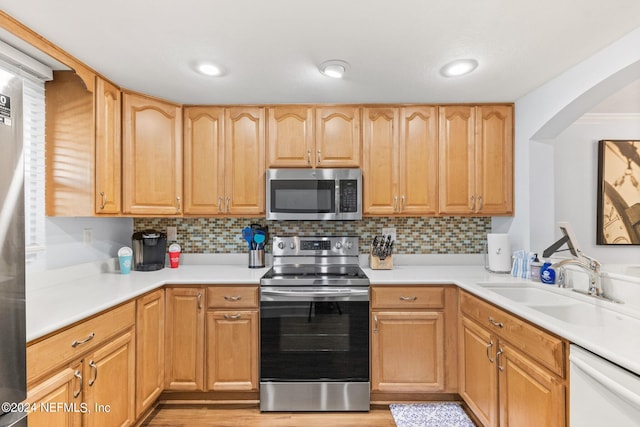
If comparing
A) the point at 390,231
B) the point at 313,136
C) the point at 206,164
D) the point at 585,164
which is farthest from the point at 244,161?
the point at 585,164

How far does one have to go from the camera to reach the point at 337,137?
2588mm

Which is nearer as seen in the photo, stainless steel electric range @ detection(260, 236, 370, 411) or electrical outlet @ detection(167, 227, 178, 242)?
stainless steel electric range @ detection(260, 236, 370, 411)

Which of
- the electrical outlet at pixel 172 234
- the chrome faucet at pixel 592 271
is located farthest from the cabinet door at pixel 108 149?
the chrome faucet at pixel 592 271

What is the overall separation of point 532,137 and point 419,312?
58.0 inches

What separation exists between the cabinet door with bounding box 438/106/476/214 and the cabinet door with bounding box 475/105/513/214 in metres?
0.06

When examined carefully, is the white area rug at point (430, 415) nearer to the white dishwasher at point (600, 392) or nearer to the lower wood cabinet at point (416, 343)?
the lower wood cabinet at point (416, 343)

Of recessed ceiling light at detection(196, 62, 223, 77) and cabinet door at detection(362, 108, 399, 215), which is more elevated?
recessed ceiling light at detection(196, 62, 223, 77)

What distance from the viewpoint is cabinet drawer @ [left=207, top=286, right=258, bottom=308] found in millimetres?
2242

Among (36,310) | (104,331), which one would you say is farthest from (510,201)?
(36,310)

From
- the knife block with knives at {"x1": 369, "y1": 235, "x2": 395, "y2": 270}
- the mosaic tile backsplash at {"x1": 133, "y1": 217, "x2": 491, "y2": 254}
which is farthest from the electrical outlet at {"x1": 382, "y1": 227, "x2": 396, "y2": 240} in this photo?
the knife block with knives at {"x1": 369, "y1": 235, "x2": 395, "y2": 270}

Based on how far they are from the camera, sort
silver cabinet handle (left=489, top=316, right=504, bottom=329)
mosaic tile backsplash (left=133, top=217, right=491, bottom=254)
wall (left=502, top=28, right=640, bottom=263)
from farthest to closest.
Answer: mosaic tile backsplash (left=133, top=217, right=491, bottom=254) → wall (left=502, top=28, right=640, bottom=263) → silver cabinet handle (left=489, top=316, right=504, bottom=329)

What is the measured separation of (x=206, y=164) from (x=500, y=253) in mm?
2328

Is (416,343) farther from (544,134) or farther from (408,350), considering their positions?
(544,134)

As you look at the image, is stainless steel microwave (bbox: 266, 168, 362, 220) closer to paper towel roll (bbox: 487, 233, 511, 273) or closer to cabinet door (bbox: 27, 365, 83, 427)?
paper towel roll (bbox: 487, 233, 511, 273)
